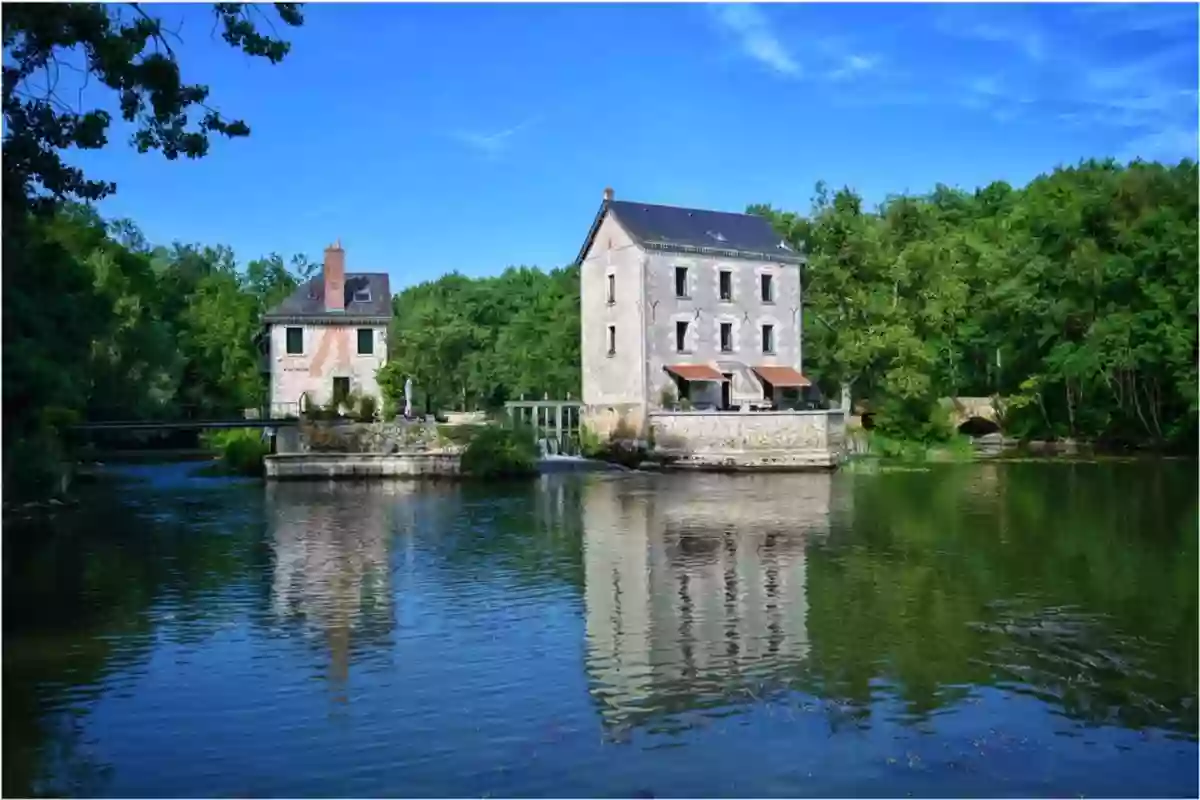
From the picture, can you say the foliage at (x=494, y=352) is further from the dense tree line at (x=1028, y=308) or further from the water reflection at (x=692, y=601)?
the water reflection at (x=692, y=601)

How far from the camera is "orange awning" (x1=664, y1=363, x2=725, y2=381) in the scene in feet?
127

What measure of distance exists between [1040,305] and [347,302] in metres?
27.3

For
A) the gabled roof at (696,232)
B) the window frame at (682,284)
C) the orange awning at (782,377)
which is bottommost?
the orange awning at (782,377)

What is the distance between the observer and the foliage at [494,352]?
56.8 metres

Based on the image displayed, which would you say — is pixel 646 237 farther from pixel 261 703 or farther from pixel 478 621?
pixel 261 703

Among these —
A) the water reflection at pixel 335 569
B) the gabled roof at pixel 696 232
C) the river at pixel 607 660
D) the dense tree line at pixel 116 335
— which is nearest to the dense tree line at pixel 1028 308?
the gabled roof at pixel 696 232

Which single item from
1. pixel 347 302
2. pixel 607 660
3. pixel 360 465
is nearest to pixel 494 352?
pixel 347 302

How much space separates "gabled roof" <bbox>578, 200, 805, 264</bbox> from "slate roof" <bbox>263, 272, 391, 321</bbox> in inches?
361

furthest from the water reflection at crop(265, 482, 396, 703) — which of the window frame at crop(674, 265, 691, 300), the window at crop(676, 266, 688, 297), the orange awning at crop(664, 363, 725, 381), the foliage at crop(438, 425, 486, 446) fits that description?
the window at crop(676, 266, 688, 297)

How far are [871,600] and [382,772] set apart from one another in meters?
6.69

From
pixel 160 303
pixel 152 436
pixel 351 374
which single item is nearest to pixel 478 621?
pixel 351 374

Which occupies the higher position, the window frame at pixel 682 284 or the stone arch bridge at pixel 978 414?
A: the window frame at pixel 682 284

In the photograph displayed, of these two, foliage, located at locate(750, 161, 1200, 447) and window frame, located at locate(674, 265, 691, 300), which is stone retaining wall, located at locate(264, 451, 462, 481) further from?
foliage, located at locate(750, 161, 1200, 447)

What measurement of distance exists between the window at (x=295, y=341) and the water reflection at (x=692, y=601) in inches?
1003
